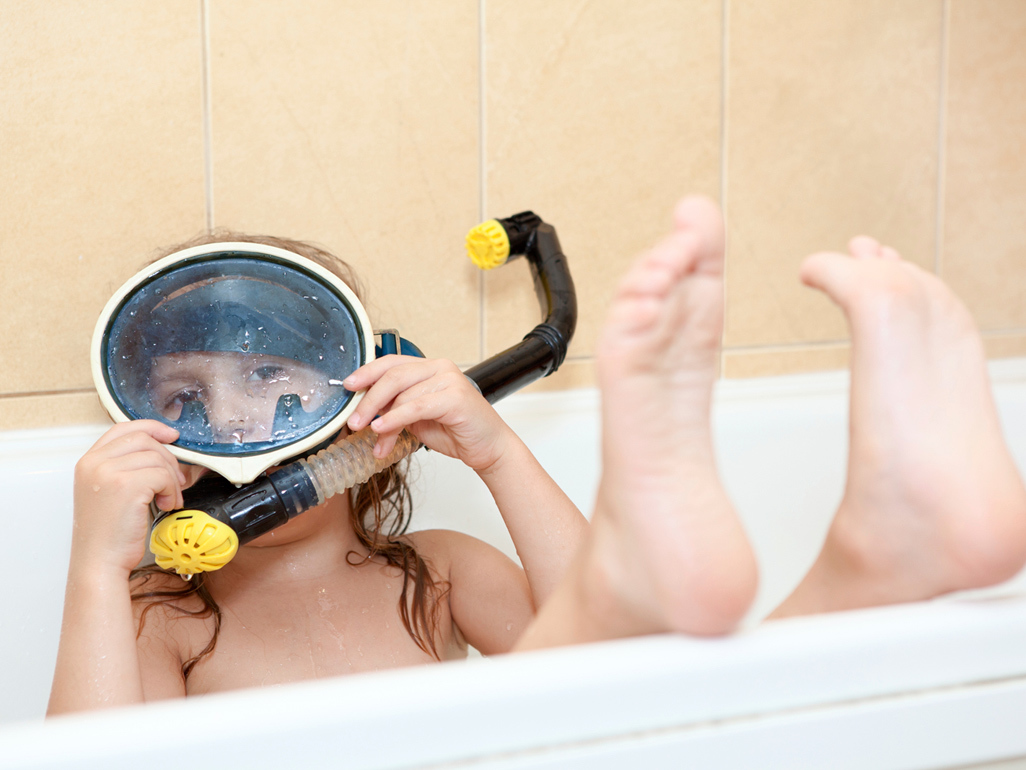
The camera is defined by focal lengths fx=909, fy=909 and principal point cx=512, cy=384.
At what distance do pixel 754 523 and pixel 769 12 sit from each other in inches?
32.6

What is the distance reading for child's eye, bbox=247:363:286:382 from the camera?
88cm

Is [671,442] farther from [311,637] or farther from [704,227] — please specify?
[311,637]

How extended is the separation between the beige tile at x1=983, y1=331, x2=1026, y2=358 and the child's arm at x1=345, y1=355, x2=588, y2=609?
3.61 feet

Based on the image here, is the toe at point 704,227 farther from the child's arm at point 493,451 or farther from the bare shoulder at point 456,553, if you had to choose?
the bare shoulder at point 456,553

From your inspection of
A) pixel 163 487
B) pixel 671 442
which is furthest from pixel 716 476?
pixel 163 487

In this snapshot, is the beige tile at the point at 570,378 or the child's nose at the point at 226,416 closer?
the child's nose at the point at 226,416

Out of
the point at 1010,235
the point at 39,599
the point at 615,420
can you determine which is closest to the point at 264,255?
the point at 615,420

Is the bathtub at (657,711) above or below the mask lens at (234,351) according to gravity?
below

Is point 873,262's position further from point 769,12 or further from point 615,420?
point 769,12

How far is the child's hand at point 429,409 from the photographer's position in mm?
876

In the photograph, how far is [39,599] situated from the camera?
110cm

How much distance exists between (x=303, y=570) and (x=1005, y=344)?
1.37 metres

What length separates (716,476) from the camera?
0.57 metres

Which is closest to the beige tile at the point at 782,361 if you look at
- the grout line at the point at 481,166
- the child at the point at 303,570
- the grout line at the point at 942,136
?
the grout line at the point at 942,136
